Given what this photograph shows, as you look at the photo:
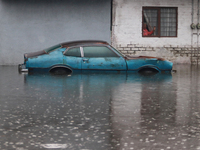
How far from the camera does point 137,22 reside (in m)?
22.8

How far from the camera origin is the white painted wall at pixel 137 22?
22719 millimetres

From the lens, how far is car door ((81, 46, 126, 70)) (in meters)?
15.7

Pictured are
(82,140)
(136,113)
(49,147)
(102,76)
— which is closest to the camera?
(49,147)

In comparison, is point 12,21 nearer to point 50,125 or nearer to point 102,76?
point 102,76

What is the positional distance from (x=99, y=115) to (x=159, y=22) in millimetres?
16037

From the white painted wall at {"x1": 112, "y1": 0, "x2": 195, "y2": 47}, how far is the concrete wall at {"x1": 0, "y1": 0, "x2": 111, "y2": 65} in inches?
20.0

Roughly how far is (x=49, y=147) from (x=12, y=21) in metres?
17.6

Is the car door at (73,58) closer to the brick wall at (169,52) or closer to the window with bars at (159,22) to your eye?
the brick wall at (169,52)

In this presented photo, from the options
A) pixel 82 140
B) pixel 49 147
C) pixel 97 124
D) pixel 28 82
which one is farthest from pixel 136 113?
pixel 28 82

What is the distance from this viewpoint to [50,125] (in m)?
6.80

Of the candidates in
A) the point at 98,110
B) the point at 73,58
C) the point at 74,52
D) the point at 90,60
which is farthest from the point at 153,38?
the point at 98,110

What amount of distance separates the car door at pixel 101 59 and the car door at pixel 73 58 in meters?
0.17

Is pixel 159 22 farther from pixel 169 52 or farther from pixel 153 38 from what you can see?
pixel 169 52

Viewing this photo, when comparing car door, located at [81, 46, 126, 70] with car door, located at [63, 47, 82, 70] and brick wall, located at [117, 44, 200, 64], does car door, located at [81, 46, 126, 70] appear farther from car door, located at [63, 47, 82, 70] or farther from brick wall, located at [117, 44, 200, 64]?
brick wall, located at [117, 44, 200, 64]
